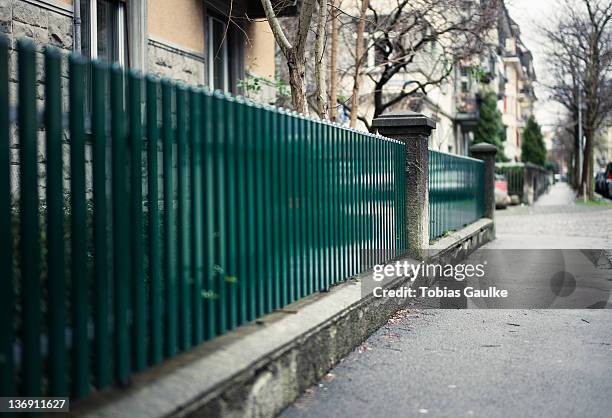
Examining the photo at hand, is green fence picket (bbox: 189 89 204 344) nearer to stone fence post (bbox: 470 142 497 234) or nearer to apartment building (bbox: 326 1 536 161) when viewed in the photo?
apartment building (bbox: 326 1 536 161)

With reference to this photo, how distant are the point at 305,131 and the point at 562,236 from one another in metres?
12.9

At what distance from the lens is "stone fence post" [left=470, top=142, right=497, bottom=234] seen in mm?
17578

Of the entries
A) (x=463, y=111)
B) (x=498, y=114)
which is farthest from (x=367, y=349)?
(x=498, y=114)

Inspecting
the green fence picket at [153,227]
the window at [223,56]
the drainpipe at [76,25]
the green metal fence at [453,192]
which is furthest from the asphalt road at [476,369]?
the window at [223,56]

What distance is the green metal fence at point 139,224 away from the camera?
3.11m

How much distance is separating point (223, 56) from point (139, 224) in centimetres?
924

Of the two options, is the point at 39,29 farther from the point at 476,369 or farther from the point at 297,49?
the point at 476,369

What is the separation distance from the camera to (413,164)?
9.53m

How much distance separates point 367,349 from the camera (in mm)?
6148

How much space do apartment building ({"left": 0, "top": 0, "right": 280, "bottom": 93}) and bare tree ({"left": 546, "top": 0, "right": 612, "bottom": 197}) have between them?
25518 millimetres

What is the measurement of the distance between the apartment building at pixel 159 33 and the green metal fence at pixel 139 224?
3.48 metres

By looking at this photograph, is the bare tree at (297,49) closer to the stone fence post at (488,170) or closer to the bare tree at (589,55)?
the stone fence post at (488,170)

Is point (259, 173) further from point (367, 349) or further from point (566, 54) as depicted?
point (566, 54)

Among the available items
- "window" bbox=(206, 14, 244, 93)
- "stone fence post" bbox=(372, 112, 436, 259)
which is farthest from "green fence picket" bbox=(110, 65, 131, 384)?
"window" bbox=(206, 14, 244, 93)
